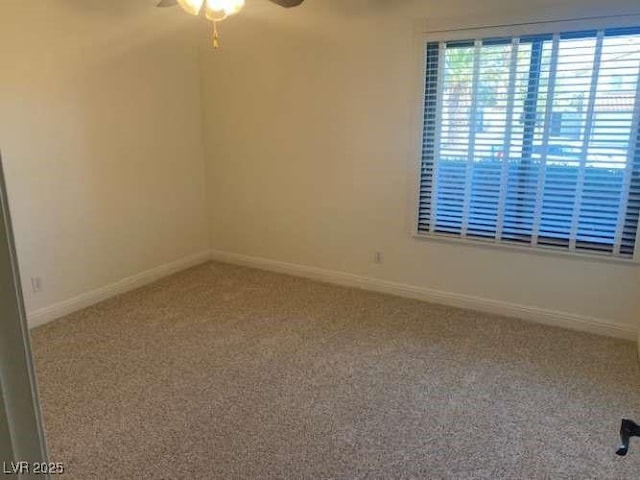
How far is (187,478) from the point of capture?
6.50ft

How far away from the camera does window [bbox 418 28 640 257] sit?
9.82 feet

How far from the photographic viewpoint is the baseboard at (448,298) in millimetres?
3307

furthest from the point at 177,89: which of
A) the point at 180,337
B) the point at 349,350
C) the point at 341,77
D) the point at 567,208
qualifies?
the point at 567,208

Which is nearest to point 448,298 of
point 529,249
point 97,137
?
Answer: point 529,249

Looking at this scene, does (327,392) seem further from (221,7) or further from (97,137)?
(97,137)

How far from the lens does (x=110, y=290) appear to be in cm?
396

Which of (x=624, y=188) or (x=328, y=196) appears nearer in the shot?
(x=624, y=188)

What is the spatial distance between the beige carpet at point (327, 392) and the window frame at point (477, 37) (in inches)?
21.8

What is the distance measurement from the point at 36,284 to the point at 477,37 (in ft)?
11.7

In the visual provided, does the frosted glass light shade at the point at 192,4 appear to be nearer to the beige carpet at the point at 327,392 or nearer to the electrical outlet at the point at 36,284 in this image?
the beige carpet at the point at 327,392

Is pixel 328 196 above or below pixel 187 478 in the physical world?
above

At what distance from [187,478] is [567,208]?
2841 mm

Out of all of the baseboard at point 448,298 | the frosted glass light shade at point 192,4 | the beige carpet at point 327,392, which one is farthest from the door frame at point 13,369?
the baseboard at point 448,298

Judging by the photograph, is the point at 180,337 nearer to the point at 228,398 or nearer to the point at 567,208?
the point at 228,398
